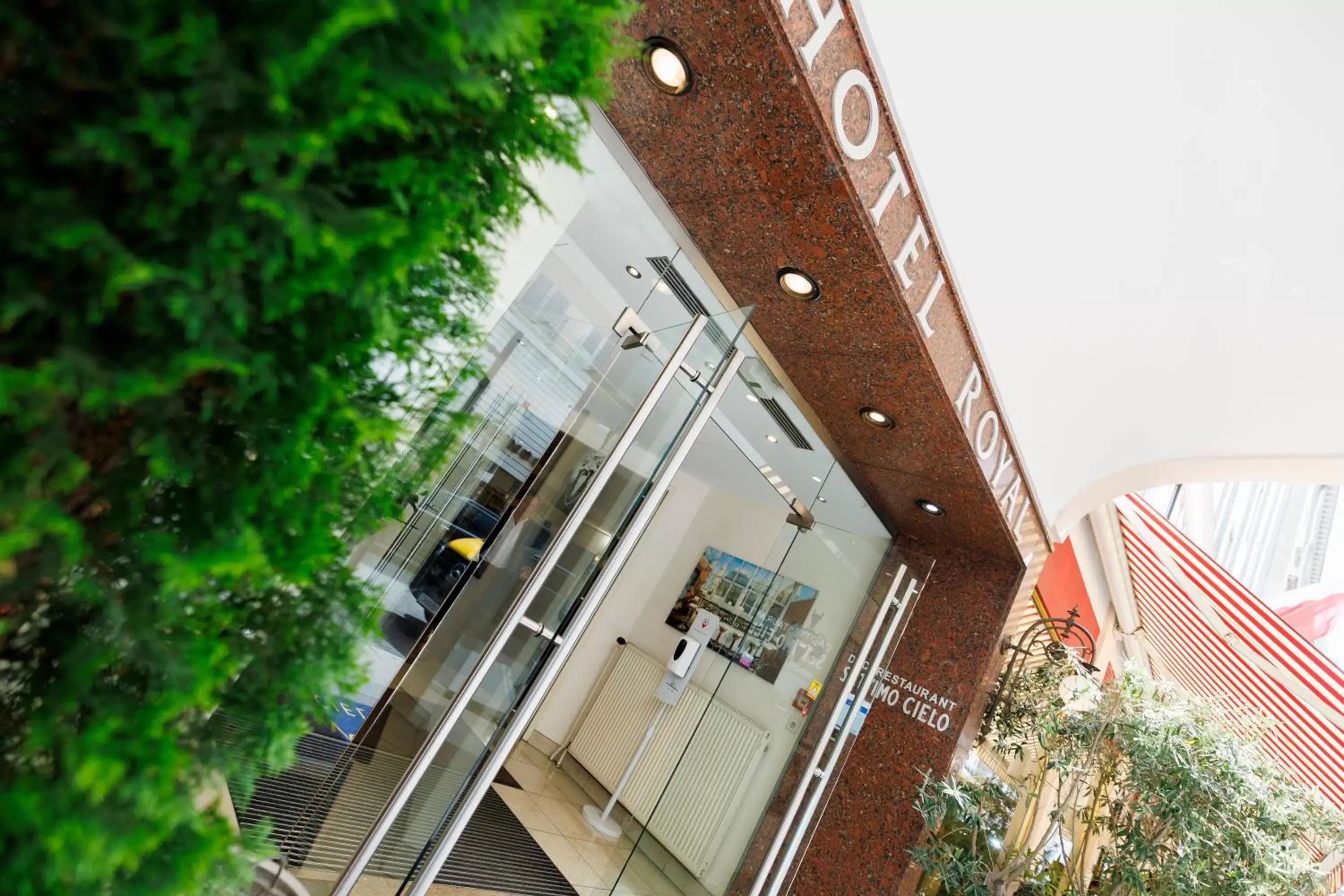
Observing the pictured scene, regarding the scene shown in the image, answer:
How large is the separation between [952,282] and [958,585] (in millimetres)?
2583

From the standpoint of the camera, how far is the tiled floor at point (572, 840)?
3.07 m

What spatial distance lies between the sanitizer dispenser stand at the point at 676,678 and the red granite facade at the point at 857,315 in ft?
2.47

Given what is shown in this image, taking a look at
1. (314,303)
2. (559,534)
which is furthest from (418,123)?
(559,534)

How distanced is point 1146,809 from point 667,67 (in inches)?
172

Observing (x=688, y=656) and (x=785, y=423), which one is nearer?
(x=785, y=423)

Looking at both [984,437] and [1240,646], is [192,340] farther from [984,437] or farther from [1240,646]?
[1240,646]

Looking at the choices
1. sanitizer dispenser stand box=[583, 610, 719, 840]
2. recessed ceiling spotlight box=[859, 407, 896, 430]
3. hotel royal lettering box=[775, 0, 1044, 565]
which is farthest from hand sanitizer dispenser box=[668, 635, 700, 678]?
hotel royal lettering box=[775, 0, 1044, 565]

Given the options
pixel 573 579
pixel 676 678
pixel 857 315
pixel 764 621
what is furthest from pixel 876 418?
pixel 676 678

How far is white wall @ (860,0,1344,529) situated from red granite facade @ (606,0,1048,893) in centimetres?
22

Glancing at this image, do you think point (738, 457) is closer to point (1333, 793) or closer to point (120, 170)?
point (120, 170)

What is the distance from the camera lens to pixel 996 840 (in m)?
3.85

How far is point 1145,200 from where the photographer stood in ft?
8.39

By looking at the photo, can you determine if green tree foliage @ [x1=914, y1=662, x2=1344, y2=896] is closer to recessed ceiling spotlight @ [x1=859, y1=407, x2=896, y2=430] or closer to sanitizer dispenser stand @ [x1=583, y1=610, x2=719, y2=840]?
sanitizer dispenser stand @ [x1=583, y1=610, x2=719, y2=840]

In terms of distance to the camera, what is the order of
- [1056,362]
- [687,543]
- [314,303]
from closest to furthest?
[314,303], [1056,362], [687,543]
